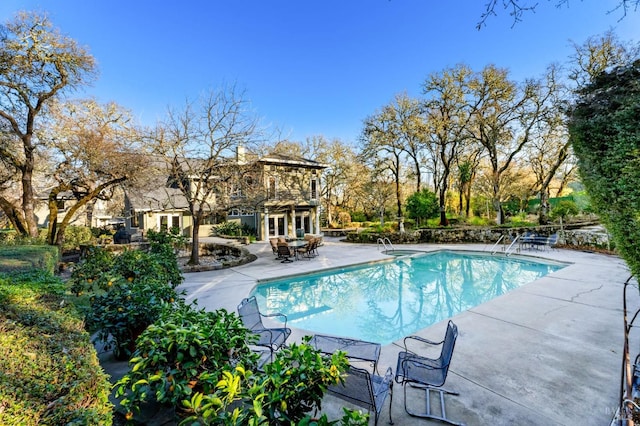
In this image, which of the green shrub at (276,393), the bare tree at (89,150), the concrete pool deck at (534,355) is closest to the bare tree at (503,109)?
the concrete pool deck at (534,355)

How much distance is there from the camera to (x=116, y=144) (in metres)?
11.1

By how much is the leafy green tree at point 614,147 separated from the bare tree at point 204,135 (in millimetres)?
10193

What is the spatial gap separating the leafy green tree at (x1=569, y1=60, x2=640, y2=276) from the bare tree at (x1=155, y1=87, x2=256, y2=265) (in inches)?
401

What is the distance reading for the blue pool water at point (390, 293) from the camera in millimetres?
6777

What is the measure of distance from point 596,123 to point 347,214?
25.7 m

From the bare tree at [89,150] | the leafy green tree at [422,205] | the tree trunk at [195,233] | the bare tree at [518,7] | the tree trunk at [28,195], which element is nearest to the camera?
the bare tree at [518,7]

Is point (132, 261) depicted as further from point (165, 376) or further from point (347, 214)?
point (347, 214)

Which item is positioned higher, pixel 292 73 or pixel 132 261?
pixel 292 73

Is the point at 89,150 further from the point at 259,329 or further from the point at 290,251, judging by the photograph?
the point at 259,329

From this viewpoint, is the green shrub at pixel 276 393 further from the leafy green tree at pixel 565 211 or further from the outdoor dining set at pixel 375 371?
the leafy green tree at pixel 565 211

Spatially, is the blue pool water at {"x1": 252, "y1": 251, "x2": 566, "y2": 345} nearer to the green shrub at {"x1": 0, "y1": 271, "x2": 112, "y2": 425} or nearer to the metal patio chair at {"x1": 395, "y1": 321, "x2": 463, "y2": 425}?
the metal patio chair at {"x1": 395, "y1": 321, "x2": 463, "y2": 425}

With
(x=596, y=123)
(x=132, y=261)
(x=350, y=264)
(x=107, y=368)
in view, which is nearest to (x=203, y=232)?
(x=350, y=264)

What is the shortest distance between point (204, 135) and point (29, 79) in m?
6.58

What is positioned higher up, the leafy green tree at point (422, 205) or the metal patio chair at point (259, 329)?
the leafy green tree at point (422, 205)
